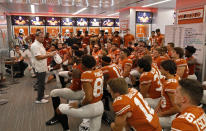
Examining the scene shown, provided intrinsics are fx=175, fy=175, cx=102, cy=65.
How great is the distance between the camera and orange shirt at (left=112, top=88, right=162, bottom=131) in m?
1.61

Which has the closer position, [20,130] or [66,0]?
[20,130]

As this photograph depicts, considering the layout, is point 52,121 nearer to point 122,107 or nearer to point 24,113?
point 24,113

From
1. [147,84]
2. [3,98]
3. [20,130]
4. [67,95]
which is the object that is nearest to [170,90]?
[147,84]

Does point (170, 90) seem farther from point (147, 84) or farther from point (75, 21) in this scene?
point (75, 21)

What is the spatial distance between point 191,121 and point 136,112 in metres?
0.54

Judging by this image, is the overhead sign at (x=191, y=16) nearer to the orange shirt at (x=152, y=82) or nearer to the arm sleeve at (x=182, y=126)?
the orange shirt at (x=152, y=82)

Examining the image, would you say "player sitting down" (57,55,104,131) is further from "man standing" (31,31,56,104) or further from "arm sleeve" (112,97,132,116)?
"man standing" (31,31,56,104)

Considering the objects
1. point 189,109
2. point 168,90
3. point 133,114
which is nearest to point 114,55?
point 168,90

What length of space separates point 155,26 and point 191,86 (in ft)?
40.4

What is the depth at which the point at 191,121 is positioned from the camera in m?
1.17

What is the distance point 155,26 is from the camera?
12820 mm

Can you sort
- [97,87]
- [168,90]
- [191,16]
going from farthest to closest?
[191,16]
[97,87]
[168,90]

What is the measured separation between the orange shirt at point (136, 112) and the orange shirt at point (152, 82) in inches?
36.4

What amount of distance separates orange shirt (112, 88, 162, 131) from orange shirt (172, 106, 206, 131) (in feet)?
1.41
